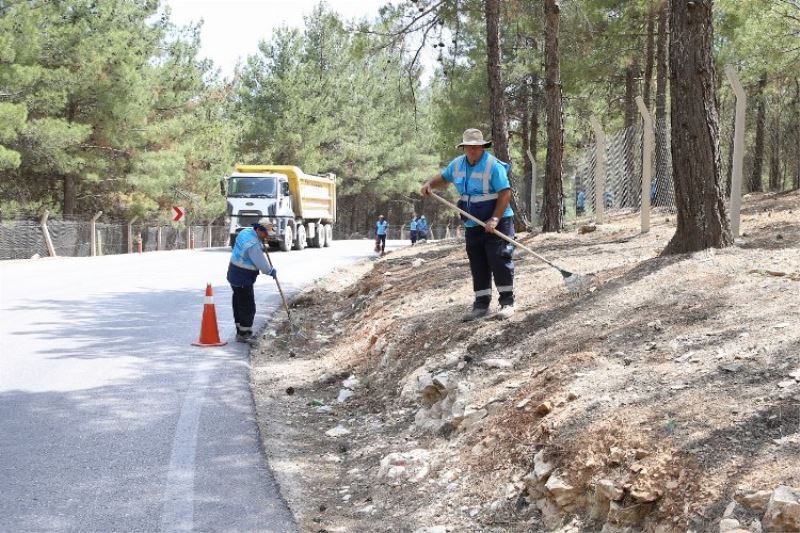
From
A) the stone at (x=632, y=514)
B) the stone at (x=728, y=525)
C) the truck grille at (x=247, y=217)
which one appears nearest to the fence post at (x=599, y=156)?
the stone at (x=632, y=514)

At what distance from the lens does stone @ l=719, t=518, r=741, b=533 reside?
134 inches

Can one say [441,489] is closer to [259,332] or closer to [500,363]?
[500,363]

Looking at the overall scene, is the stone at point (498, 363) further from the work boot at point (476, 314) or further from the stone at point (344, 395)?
the stone at point (344, 395)

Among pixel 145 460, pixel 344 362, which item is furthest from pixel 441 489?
pixel 344 362

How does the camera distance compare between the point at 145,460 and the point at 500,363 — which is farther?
the point at 500,363

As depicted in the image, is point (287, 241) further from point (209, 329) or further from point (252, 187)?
point (209, 329)

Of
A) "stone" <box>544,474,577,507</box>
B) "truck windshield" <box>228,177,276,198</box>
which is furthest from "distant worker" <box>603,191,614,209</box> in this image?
"stone" <box>544,474,577,507</box>

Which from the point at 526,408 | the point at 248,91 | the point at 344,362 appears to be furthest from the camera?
the point at 248,91

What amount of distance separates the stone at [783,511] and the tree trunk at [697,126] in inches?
209

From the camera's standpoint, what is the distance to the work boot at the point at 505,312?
25.9ft

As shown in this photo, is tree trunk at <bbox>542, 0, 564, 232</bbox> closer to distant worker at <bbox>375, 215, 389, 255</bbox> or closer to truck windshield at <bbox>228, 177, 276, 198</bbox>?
distant worker at <bbox>375, 215, 389, 255</bbox>

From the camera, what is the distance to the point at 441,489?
5.04 metres

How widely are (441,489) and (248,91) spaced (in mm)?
47845

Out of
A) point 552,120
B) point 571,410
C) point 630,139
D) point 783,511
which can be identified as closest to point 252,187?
point 630,139
